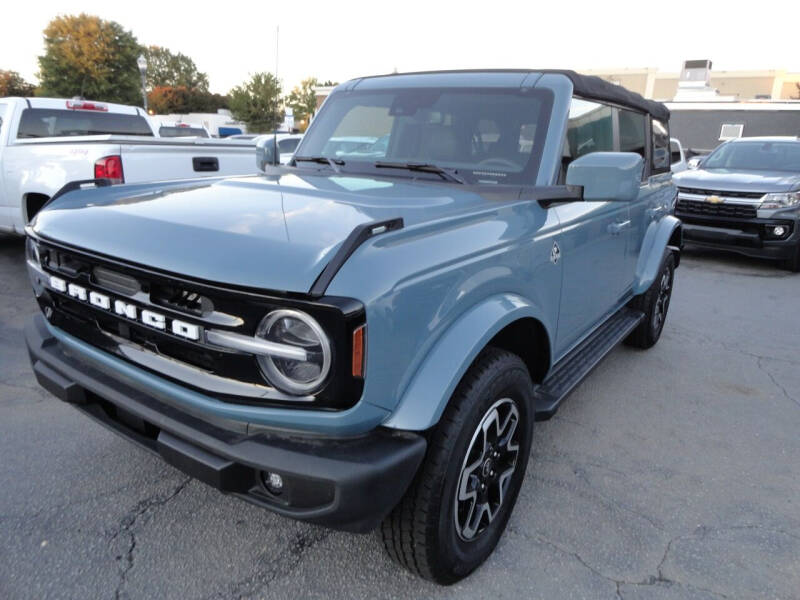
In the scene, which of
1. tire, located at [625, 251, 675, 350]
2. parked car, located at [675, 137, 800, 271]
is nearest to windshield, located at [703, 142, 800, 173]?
parked car, located at [675, 137, 800, 271]

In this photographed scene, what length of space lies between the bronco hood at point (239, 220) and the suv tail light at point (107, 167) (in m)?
2.72

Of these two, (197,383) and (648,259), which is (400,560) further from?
(648,259)

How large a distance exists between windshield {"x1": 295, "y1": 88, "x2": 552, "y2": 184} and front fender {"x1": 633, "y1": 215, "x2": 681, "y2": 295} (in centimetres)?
170

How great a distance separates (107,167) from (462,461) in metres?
4.45

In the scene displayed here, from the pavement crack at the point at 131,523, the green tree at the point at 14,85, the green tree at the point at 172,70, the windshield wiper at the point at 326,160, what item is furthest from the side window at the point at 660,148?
the green tree at the point at 172,70

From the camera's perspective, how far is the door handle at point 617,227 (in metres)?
3.25

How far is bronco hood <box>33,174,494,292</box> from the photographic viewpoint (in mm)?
1680

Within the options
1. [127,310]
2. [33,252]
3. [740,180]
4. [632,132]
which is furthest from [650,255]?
[740,180]

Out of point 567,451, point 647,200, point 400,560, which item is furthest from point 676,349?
point 400,560

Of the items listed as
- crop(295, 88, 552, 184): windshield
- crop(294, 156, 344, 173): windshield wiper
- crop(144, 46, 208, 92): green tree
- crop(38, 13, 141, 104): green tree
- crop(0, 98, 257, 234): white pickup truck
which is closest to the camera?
crop(295, 88, 552, 184): windshield

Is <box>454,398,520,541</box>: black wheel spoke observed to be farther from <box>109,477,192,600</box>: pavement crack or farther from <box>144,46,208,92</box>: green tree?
<box>144,46,208,92</box>: green tree

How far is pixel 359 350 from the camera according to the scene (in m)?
1.63

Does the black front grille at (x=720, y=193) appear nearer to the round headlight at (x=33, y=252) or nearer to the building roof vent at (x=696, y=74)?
the round headlight at (x=33, y=252)

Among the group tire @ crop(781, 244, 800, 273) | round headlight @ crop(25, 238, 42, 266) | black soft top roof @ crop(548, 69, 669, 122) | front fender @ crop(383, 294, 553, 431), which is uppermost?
black soft top roof @ crop(548, 69, 669, 122)
